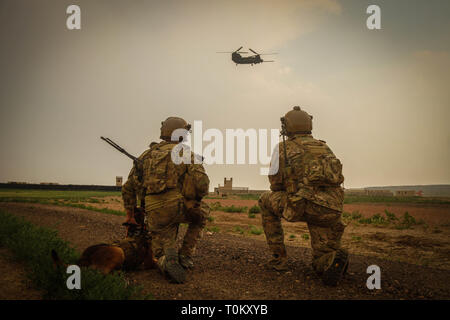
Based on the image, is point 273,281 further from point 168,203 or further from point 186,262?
point 168,203

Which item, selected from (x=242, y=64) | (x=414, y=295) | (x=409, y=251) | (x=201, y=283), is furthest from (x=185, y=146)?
(x=242, y=64)

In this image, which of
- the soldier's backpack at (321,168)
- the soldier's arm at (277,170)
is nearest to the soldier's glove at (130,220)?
the soldier's arm at (277,170)

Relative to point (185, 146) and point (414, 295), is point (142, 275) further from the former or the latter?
point (414, 295)

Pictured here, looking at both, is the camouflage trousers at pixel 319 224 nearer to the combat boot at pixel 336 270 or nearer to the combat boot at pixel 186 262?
the combat boot at pixel 336 270

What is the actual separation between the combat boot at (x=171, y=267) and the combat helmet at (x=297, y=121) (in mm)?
2857

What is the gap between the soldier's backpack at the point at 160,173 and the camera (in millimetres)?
5441

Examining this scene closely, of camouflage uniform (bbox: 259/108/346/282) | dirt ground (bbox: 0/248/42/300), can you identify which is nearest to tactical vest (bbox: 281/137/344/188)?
camouflage uniform (bbox: 259/108/346/282)

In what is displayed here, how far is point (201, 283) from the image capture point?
478 centimetres

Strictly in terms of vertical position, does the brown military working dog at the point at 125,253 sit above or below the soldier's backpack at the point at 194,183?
below

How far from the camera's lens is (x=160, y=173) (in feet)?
17.9

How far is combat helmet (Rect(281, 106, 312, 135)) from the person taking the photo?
595 cm
